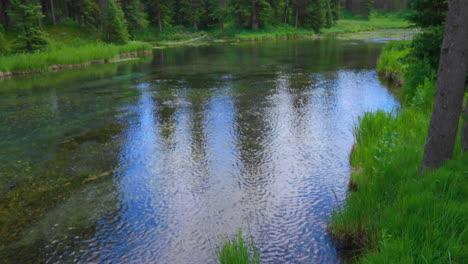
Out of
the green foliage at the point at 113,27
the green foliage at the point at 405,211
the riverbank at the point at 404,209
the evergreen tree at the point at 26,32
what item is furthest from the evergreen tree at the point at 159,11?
the green foliage at the point at 405,211

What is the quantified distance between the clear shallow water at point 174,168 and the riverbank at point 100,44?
652 centimetres

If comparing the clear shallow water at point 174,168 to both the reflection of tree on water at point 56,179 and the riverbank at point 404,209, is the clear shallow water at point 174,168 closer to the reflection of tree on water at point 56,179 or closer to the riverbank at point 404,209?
the reflection of tree on water at point 56,179

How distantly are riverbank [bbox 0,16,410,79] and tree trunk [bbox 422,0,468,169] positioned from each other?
9.00 m

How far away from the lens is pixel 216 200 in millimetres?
8289

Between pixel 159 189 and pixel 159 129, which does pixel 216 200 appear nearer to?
pixel 159 189

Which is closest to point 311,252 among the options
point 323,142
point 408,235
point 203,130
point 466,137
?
point 408,235

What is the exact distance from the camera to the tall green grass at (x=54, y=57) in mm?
27391

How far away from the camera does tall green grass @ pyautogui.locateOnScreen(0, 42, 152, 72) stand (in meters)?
27.4

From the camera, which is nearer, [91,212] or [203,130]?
[91,212]

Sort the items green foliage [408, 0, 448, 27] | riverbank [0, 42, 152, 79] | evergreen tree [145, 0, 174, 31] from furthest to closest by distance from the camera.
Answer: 1. evergreen tree [145, 0, 174, 31]
2. riverbank [0, 42, 152, 79]
3. green foliage [408, 0, 448, 27]

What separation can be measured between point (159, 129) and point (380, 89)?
1180 centimetres

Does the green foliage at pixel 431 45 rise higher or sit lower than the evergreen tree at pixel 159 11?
lower

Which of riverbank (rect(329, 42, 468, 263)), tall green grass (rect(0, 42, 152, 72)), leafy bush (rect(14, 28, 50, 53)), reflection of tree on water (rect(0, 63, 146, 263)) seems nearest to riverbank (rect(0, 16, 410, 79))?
tall green grass (rect(0, 42, 152, 72))

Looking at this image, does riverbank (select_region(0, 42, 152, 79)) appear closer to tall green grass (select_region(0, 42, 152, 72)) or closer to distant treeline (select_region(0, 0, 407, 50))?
tall green grass (select_region(0, 42, 152, 72))
